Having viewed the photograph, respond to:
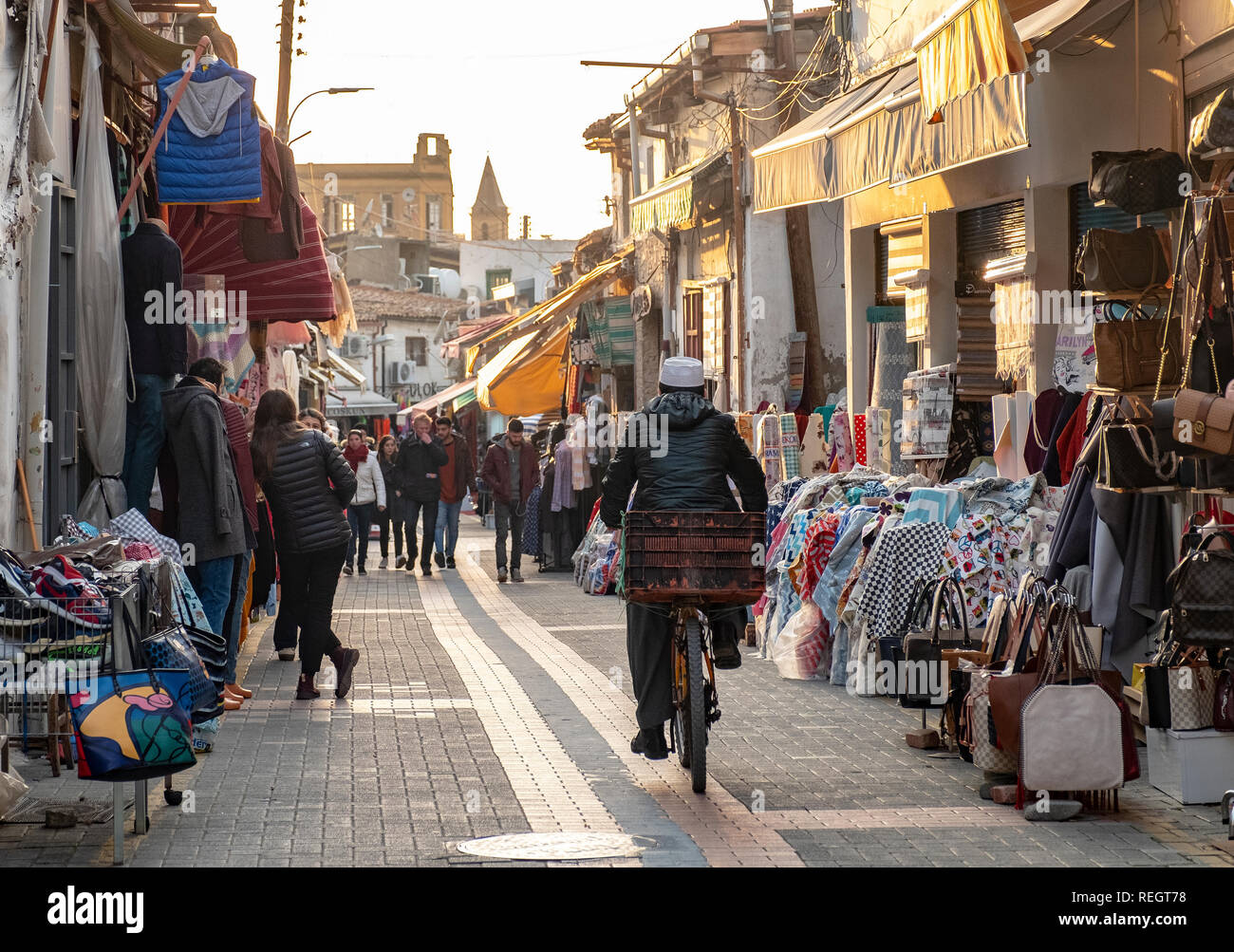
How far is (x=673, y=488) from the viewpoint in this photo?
8266 mm

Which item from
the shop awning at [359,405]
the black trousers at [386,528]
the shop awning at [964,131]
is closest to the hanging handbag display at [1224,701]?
the shop awning at [964,131]

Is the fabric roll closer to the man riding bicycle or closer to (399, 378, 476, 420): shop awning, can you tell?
the man riding bicycle

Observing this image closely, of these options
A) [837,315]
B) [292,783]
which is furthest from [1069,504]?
[837,315]

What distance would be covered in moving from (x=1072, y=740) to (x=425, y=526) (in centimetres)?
1553

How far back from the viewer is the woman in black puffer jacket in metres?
10.4

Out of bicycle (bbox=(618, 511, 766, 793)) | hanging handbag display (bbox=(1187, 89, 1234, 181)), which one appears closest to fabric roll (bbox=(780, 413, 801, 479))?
bicycle (bbox=(618, 511, 766, 793))

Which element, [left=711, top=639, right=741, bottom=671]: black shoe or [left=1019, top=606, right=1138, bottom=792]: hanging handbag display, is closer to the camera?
[left=1019, top=606, right=1138, bottom=792]: hanging handbag display

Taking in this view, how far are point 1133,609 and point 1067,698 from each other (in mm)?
1633

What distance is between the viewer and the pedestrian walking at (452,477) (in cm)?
2212

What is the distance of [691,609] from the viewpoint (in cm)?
807

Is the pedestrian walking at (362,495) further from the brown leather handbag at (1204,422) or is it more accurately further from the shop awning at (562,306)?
the brown leather handbag at (1204,422)

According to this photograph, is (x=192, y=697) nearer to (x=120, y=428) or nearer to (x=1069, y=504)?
(x=120, y=428)

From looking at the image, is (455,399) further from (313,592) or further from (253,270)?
(313,592)

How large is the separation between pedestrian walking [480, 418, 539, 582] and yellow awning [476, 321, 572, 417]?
6.98 meters
